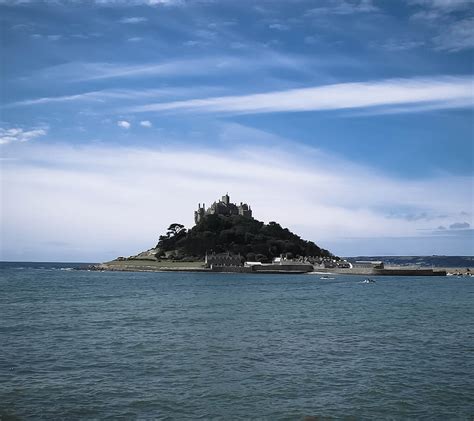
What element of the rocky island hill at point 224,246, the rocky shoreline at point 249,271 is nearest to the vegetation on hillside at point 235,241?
the rocky island hill at point 224,246

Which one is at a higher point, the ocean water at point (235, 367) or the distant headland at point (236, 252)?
the distant headland at point (236, 252)

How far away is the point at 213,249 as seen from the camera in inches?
6801

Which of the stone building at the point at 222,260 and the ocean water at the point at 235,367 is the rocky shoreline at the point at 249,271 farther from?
the ocean water at the point at 235,367

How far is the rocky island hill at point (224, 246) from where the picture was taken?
16825 centimetres

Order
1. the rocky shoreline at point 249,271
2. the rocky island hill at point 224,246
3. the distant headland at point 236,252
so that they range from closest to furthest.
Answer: the rocky shoreline at point 249,271 < the distant headland at point 236,252 < the rocky island hill at point 224,246

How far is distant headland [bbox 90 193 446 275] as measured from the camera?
152 metres

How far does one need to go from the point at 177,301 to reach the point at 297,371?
34868 millimetres

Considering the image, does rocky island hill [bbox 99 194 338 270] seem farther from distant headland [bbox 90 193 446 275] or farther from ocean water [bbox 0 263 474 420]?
ocean water [bbox 0 263 474 420]

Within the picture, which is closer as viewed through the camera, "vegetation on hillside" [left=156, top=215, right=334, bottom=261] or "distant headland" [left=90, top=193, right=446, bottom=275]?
"distant headland" [left=90, top=193, right=446, bottom=275]

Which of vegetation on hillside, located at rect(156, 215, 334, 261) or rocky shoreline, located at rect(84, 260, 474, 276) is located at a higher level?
vegetation on hillside, located at rect(156, 215, 334, 261)

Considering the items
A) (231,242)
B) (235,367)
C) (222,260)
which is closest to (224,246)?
(231,242)

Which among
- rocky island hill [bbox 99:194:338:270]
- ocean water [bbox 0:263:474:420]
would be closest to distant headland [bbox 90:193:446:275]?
rocky island hill [bbox 99:194:338:270]

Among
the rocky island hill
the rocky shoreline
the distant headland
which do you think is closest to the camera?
the rocky shoreline

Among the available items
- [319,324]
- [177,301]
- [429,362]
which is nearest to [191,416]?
[429,362]
